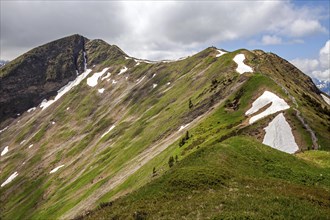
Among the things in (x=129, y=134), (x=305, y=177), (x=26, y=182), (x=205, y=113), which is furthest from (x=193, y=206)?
(x=26, y=182)

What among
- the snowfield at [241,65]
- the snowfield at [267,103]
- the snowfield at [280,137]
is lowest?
the snowfield at [280,137]

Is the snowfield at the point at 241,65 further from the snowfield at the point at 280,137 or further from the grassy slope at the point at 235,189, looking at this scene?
the grassy slope at the point at 235,189

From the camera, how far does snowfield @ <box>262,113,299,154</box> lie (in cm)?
5644

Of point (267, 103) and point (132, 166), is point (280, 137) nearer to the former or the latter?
point (267, 103)

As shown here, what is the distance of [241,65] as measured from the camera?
Result: 105 metres

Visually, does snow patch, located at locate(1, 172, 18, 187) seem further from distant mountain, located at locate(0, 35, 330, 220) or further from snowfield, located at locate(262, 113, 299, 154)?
snowfield, located at locate(262, 113, 299, 154)

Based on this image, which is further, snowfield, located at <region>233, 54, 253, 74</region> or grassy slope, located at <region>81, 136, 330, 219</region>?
snowfield, located at <region>233, 54, 253, 74</region>

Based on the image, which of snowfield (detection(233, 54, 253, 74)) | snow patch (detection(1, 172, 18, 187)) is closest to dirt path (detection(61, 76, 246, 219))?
snowfield (detection(233, 54, 253, 74))

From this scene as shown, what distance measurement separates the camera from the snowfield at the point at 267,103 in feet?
213

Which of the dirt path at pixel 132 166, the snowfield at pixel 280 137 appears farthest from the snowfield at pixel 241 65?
the snowfield at pixel 280 137

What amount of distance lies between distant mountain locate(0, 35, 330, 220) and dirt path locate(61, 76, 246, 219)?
380 mm

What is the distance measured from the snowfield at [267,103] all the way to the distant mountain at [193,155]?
0.23 meters

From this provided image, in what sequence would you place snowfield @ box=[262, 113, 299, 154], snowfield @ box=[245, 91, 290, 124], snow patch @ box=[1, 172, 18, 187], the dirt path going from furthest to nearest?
snow patch @ box=[1, 172, 18, 187] < the dirt path < snowfield @ box=[245, 91, 290, 124] < snowfield @ box=[262, 113, 299, 154]

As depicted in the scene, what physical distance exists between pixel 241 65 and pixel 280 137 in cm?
5063
